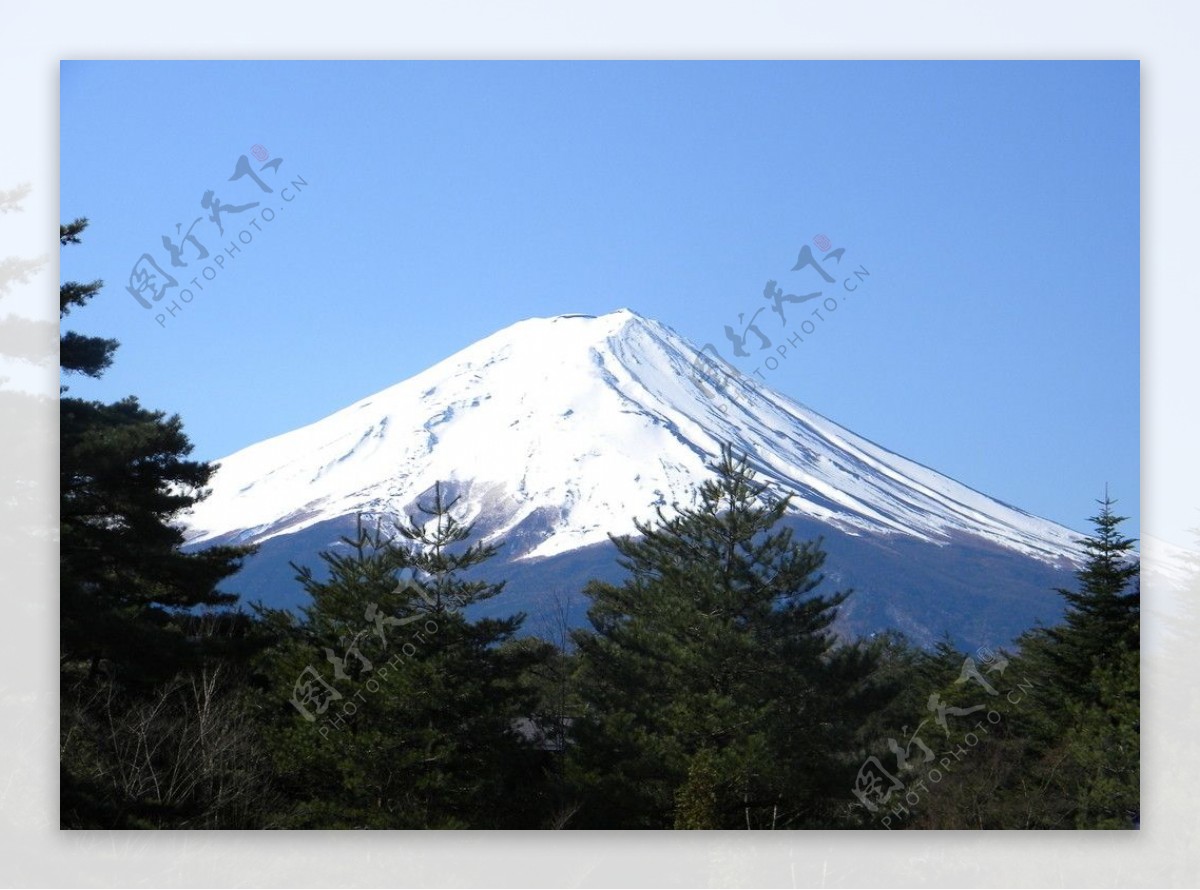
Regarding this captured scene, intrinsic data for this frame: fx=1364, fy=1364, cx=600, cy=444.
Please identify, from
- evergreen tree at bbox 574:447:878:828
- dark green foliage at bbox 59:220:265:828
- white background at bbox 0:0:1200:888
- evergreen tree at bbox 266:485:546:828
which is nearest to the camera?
white background at bbox 0:0:1200:888

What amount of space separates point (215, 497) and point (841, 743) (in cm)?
727

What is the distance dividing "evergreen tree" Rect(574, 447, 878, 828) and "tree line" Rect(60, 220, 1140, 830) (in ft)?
0.07

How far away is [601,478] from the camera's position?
20109 mm

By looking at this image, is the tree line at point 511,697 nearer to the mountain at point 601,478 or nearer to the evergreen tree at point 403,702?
the evergreen tree at point 403,702

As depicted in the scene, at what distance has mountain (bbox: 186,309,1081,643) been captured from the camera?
1239 centimetres

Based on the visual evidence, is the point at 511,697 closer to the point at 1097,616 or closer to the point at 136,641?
the point at 136,641

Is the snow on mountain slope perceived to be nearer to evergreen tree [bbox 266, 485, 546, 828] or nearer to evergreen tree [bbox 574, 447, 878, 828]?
evergreen tree [bbox 574, 447, 878, 828]

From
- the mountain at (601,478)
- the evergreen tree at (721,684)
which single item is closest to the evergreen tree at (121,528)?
the mountain at (601,478)

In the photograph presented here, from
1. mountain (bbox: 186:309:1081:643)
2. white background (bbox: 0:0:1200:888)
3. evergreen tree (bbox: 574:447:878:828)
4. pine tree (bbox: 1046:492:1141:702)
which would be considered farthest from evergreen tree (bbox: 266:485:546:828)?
pine tree (bbox: 1046:492:1141:702)
